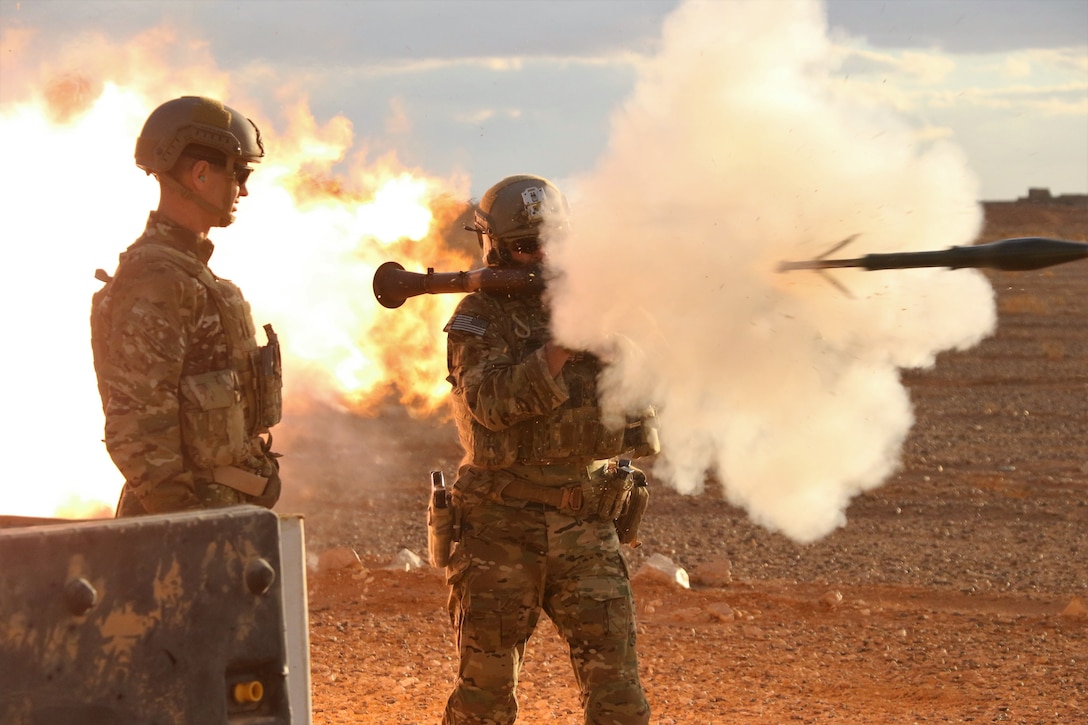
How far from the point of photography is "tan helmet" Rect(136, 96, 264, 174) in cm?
434

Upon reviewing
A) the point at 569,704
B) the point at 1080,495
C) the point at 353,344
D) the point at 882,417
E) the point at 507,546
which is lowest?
the point at 569,704

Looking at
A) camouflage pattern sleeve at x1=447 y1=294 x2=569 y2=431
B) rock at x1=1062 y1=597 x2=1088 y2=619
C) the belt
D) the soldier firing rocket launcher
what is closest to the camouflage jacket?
camouflage pattern sleeve at x1=447 y1=294 x2=569 y2=431

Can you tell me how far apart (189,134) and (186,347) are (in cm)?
75

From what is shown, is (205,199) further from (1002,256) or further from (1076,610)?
(1076,610)

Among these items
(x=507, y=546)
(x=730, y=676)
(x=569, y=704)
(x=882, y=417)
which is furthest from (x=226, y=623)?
(x=730, y=676)

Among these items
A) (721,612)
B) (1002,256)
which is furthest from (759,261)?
(721,612)

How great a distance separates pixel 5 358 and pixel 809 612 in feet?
16.9

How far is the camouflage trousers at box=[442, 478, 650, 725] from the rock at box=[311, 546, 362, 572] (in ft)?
14.4

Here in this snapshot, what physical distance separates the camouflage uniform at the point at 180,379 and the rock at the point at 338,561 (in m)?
4.64

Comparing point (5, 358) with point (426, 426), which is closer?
point (5, 358)

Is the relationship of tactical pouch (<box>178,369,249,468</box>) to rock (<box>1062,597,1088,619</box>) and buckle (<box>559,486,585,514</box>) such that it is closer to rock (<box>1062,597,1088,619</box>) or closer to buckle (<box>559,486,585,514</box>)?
buckle (<box>559,486,585,514</box>)

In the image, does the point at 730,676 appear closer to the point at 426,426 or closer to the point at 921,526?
the point at 921,526

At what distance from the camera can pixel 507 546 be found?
4.69m

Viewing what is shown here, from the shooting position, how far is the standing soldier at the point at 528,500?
4559 mm
